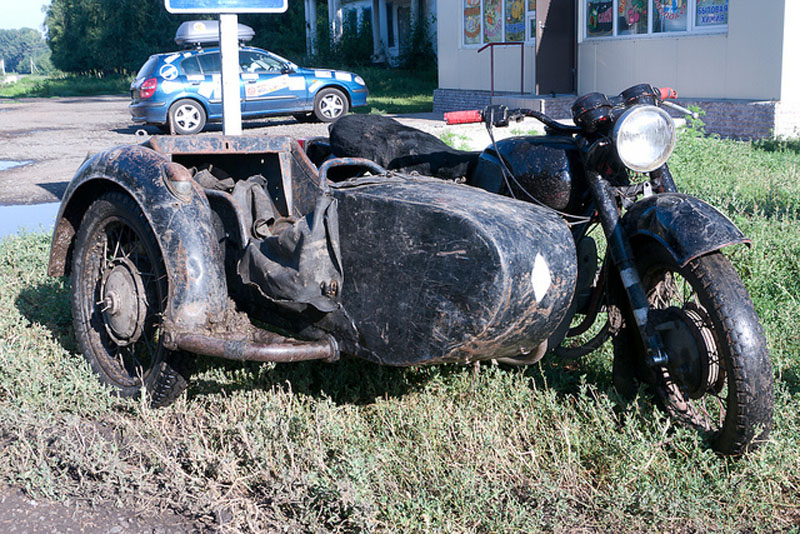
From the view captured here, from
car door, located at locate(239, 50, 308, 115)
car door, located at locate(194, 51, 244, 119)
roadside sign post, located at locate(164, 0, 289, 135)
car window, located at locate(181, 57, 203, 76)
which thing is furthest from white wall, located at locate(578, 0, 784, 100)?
roadside sign post, located at locate(164, 0, 289, 135)

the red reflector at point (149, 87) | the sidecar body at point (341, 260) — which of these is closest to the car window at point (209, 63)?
the red reflector at point (149, 87)

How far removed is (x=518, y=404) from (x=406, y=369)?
2.25 feet

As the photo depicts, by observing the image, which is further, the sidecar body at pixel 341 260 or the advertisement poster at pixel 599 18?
the advertisement poster at pixel 599 18

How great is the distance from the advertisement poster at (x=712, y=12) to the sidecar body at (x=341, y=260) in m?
10.2

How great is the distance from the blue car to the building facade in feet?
8.84

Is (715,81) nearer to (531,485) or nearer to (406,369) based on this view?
(406,369)

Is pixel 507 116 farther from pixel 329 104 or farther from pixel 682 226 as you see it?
pixel 329 104

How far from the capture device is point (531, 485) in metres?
3.14

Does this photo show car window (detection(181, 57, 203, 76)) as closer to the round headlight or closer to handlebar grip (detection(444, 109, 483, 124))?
handlebar grip (detection(444, 109, 483, 124))

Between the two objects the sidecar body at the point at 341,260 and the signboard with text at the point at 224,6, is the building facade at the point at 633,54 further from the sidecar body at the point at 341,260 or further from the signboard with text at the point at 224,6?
the sidecar body at the point at 341,260

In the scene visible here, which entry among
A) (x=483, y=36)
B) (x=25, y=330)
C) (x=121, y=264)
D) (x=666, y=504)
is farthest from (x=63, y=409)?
(x=483, y=36)

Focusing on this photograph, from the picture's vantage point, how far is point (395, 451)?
3441mm

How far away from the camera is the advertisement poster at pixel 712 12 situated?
1242 centimetres

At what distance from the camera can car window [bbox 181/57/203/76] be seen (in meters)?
16.8
